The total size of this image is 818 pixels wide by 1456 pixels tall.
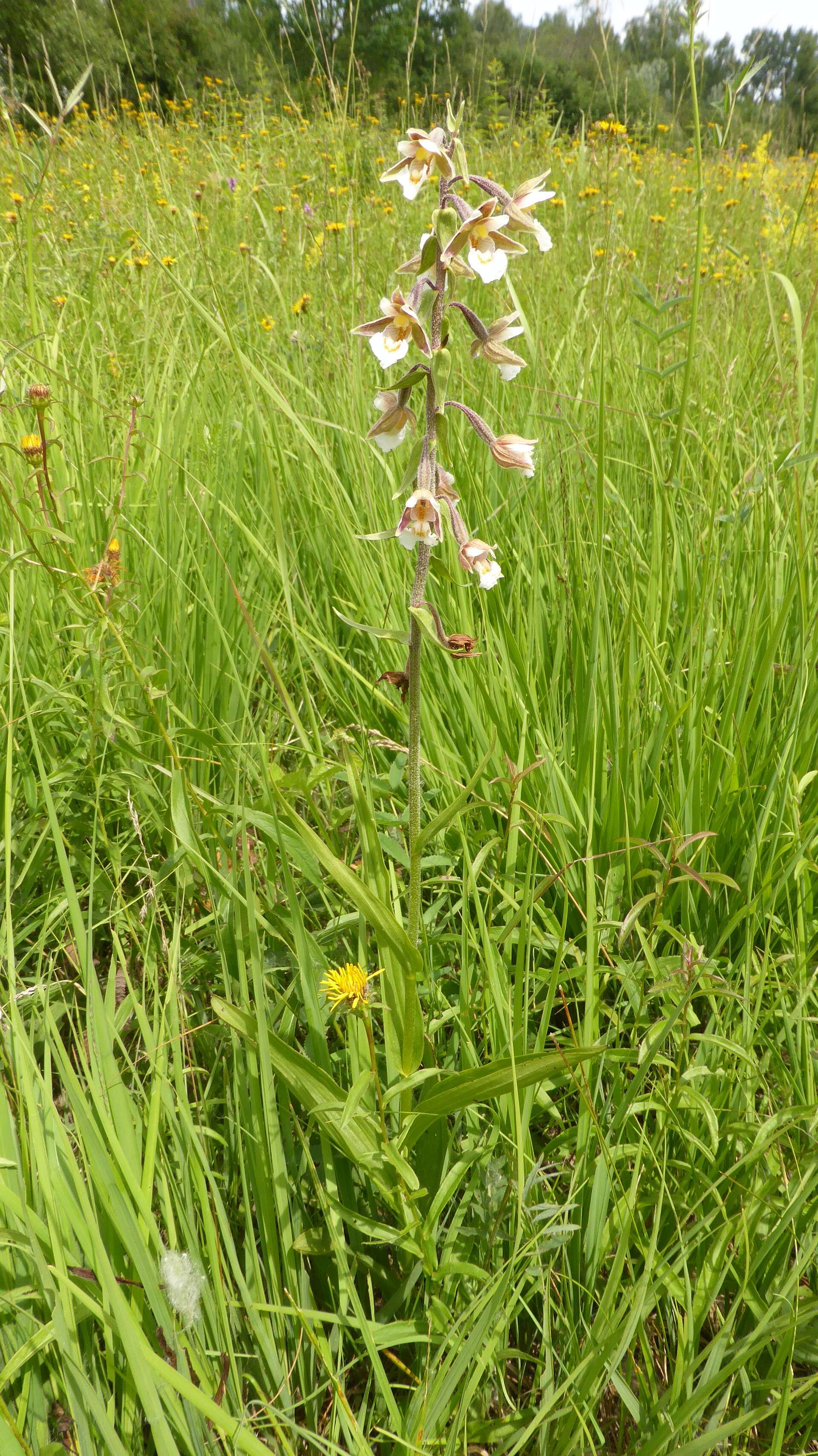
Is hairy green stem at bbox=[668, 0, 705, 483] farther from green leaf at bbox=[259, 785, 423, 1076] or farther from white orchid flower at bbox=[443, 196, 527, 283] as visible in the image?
green leaf at bbox=[259, 785, 423, 1076]

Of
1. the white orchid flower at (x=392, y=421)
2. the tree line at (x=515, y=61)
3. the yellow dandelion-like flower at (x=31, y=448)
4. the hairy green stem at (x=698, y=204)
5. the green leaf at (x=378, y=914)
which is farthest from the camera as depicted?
the tree line at (x=515, y=61)

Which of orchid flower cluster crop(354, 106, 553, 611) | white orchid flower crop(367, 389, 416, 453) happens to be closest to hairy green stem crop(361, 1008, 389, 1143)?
orchid flower cluster crop(354, 106, 553, 611)

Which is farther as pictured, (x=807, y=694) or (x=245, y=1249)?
(x=807, y=694)

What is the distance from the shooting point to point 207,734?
1382mm

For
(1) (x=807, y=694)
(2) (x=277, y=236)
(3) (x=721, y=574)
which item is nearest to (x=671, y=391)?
(3) (x=721, y=574)

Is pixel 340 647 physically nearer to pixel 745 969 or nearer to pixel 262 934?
pixel 262 934

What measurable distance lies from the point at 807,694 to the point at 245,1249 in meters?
1.28

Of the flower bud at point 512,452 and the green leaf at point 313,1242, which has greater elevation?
the flower bud at point 512,452

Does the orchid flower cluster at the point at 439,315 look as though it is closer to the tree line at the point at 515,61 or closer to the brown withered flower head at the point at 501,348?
the brown withered flower head at the point at 501,348

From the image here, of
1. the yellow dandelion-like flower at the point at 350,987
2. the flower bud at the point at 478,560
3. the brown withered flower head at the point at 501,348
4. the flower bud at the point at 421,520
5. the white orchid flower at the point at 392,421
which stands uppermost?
the brown withered flower head at the point at 501,348

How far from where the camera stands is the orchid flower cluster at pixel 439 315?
0.99m

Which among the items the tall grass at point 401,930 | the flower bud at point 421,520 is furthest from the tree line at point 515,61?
the flower bud at point 421,520

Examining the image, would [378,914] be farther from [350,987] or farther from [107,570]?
[107,570]

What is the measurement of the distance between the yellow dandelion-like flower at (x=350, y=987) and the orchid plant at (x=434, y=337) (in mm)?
79
